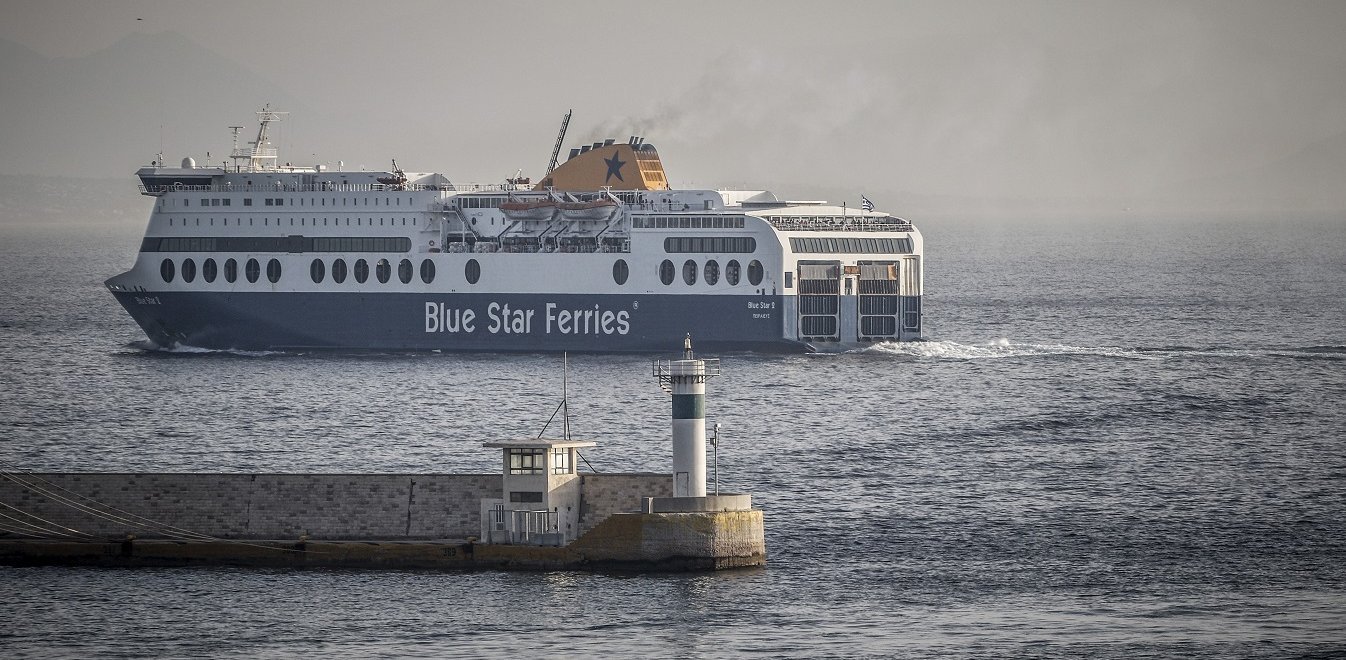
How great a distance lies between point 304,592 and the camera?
33531mm

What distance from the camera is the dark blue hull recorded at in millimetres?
70375

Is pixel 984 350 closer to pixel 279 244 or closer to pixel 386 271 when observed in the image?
pixel 386 271

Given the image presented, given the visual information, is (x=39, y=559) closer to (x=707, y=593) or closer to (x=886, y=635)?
(x=707, y=593)

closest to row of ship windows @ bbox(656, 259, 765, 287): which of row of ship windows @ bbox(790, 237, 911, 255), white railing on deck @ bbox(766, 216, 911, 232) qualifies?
row of ship windows @ bbox(790, 237, 911, 255)

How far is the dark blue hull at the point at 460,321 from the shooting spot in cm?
7038

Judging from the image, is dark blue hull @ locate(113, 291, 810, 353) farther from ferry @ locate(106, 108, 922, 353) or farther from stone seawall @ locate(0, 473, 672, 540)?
stone seawall @ locate(0, 473, 672, 540)

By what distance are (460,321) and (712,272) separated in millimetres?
8962

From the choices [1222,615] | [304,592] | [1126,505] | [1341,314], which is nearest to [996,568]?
[1222,615]

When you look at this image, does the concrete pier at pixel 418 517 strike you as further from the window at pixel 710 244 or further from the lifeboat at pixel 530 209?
the lifeboat at pixel 530 209

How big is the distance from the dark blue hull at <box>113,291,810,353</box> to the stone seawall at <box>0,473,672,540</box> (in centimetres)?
3552

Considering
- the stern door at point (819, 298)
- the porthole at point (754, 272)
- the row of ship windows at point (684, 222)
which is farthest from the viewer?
the row of ship windows at point (684, 222)

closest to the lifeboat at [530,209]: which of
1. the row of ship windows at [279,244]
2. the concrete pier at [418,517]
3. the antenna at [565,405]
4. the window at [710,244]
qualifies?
the row of ship windows at [279,244]

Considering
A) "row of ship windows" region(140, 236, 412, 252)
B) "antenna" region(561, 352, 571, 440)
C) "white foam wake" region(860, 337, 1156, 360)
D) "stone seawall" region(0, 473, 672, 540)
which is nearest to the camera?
"stone seawall" region(0, 473, 672, 540)

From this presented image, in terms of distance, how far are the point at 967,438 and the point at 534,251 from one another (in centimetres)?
2444
